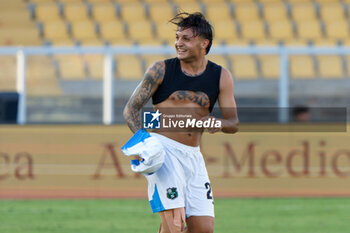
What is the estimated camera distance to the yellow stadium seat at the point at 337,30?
18125mm

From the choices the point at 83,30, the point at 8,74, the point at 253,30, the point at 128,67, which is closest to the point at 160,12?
the point at 83,30

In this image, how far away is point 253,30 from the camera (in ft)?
60.4

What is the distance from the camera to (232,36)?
60.3 feet

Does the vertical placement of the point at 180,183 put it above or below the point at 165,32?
below

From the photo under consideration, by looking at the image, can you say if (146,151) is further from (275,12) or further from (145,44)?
(275,12)

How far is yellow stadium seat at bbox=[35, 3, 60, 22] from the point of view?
19.2 m

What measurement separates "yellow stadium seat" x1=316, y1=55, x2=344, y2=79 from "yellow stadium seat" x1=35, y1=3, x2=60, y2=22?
26.3ft

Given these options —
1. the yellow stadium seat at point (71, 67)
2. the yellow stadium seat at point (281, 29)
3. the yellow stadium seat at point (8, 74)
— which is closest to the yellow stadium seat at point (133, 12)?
the yellow stadium seat at point (281, 29)

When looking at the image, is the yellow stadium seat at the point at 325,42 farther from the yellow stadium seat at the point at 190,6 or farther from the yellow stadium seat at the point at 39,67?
the yellow stadium seat at the point at 39,67

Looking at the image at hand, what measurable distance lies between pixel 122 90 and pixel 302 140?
3662 millimetres

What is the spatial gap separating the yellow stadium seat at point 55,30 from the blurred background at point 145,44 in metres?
0.03

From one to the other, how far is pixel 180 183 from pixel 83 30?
1334 cm

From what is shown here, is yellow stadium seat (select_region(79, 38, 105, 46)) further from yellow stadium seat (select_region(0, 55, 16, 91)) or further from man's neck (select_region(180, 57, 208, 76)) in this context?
man's neck (select_region(180, 57, 208, 76))

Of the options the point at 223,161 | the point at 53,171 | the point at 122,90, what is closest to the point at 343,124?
the point at 223,161
